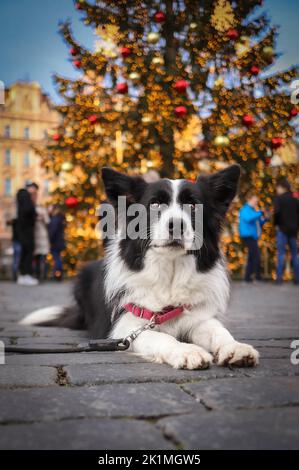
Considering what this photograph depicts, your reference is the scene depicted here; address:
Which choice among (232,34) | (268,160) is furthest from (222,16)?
(268,160)

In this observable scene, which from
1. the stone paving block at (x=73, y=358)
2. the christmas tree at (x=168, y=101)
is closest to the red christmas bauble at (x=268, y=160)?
the christmas tree at (x=168, y=101)

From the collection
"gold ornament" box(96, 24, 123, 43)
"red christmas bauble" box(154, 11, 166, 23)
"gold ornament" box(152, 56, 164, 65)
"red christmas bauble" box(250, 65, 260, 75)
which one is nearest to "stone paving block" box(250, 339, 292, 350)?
"red christmas bauble" box(250, 65, 260, 75)

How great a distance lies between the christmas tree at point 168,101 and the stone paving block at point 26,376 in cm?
759

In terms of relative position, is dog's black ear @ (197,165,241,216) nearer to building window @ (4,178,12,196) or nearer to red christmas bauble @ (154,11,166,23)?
red christmas bauble @ (154,11,166,23)

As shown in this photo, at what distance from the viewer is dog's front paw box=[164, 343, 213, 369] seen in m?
2.34

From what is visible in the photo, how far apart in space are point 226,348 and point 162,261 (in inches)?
37.7

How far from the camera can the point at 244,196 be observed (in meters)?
10.9

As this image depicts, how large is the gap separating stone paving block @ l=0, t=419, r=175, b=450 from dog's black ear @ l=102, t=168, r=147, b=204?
2.23m

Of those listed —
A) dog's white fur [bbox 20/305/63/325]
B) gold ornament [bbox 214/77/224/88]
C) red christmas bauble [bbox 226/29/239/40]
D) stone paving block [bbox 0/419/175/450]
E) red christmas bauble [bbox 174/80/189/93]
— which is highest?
red christmas bauble [bbox 226/29/239/40]

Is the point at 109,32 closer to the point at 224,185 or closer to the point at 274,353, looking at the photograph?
the point at 224,185

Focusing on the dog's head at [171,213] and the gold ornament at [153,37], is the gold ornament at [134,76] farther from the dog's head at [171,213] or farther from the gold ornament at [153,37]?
the dog's head at [171,213]

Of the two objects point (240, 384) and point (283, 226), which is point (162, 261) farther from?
point (283, 226)

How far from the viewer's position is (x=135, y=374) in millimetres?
2250
